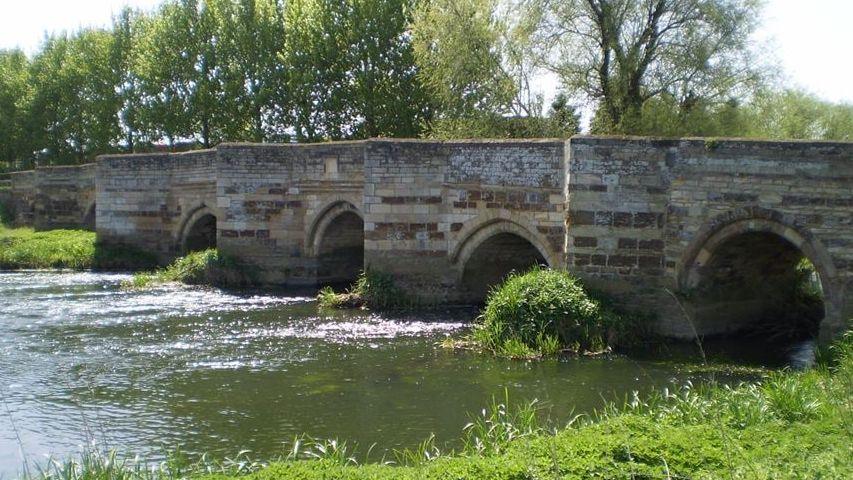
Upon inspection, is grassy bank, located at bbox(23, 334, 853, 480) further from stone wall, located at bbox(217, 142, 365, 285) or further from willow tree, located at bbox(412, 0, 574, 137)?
willow tree, located at bbox(412, 0, 574, 137)

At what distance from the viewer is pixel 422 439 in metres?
8.09

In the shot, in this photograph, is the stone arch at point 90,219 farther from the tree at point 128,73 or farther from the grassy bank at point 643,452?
the grassy bank at point 643,452

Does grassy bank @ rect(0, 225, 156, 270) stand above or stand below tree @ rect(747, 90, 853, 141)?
below

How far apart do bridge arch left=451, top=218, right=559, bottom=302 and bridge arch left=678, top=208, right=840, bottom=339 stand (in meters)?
3.16

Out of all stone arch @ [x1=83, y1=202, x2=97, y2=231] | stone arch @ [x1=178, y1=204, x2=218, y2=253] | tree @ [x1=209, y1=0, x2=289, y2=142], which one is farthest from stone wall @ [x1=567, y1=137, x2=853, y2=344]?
stone arch @ [x1=83, y1=202, x2=97, y2=231]

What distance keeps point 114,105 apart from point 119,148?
1997 mm

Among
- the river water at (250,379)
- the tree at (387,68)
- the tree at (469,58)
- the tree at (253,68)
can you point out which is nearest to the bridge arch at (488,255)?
the river water at (250,379)

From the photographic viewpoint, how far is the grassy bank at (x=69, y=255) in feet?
75.5

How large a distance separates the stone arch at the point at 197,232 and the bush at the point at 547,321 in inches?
457

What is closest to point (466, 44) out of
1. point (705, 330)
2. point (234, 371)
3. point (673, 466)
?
point (705, 330)

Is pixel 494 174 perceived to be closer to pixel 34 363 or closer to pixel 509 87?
pixel 509 87

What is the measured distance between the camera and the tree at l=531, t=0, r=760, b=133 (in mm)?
19125

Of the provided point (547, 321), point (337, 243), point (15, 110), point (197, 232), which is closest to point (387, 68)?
point (197, 232)

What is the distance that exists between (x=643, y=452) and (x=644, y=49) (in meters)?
15.2
